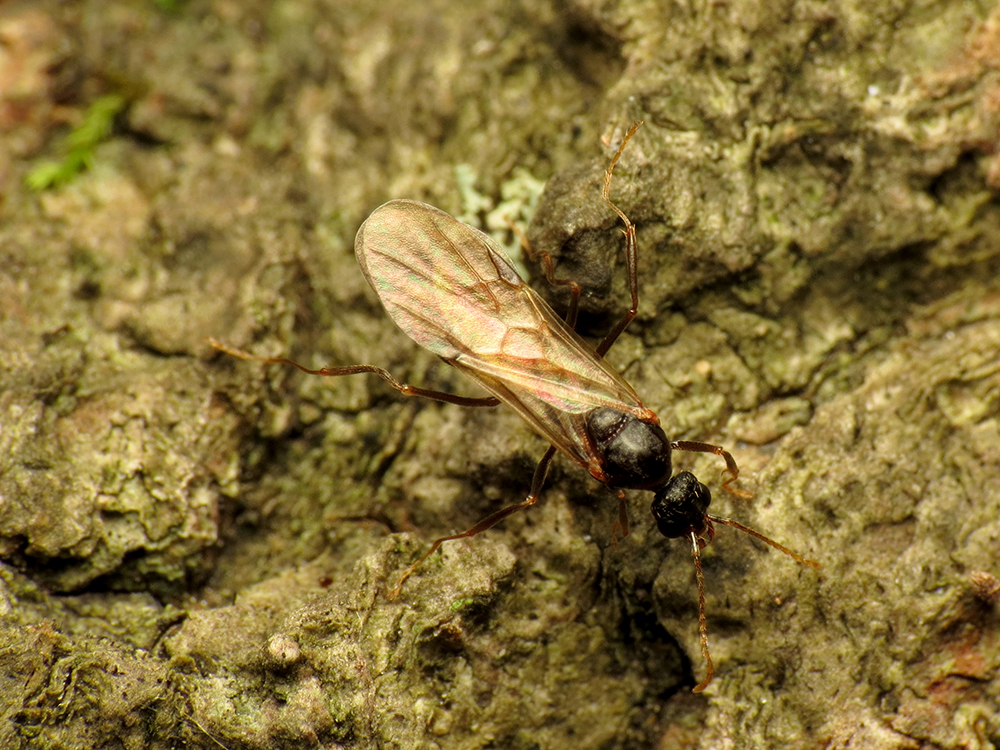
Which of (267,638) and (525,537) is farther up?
(525,537)

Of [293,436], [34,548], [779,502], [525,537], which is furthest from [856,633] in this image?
[34,548]

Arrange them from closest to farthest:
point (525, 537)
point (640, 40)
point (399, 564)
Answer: point (399, 564)
point (525, 537)
point (640, 40)

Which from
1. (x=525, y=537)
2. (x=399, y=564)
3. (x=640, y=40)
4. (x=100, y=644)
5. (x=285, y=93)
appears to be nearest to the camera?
(x=100, y=644)

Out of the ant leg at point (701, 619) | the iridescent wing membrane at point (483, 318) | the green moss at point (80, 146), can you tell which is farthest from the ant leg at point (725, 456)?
the green moss at point (80, 146)

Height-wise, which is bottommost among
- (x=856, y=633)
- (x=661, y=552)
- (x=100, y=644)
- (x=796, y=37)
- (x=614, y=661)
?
(x=100, y=644)

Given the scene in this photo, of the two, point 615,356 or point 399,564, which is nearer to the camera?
point 399,564

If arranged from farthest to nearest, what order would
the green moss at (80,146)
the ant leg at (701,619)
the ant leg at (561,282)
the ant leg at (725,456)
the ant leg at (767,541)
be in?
the green moss at (80,146) < the ant leg at (561,282) < the ant leg at (725,456) < the ant leg at (767,541) < the ant leg at (701,619)

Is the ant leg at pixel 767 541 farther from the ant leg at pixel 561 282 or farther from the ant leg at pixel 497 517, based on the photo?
the ant leg at pixel 561 282

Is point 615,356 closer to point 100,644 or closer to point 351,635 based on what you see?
point 351,635
